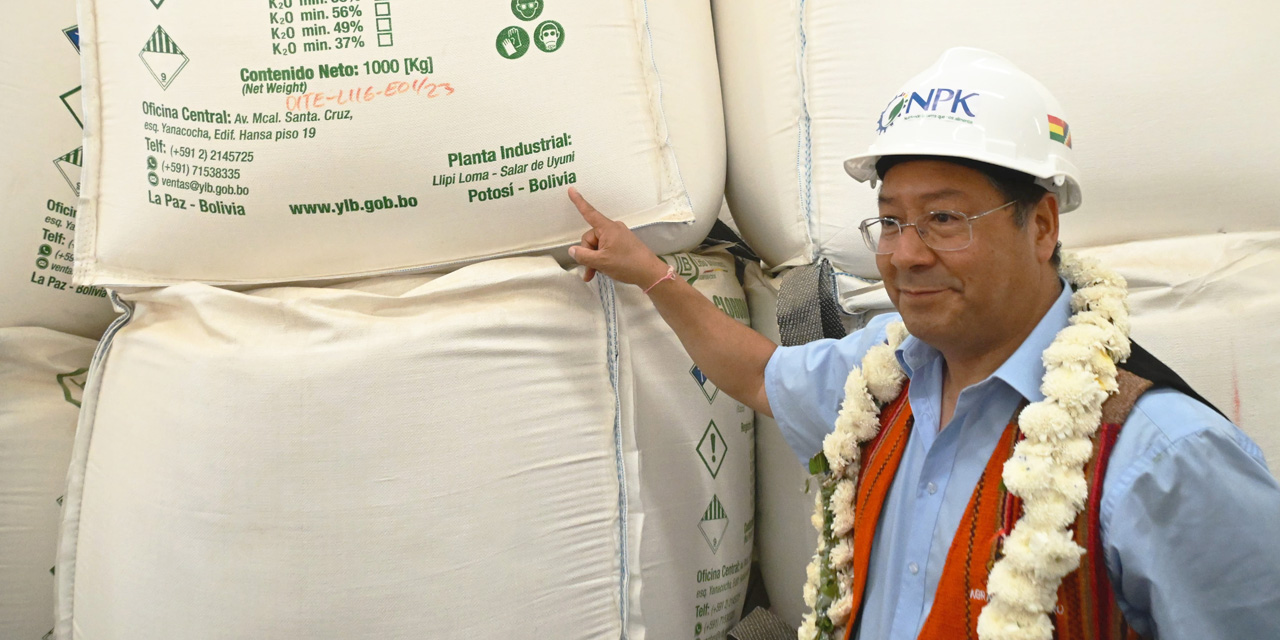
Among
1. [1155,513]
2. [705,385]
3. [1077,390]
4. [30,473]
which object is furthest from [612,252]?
[30,473]

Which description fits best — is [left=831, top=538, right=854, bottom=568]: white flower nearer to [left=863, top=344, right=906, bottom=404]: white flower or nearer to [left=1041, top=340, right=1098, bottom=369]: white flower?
[left=863, top=344, right=906, bottom=404]: white flower

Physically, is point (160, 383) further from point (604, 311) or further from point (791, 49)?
point (791, 49)

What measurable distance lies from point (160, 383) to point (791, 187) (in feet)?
3.28

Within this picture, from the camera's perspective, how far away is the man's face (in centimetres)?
97

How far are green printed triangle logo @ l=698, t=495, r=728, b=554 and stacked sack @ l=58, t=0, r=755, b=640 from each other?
0.16 meters

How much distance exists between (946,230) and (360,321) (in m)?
0.77

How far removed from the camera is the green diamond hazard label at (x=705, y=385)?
145cm

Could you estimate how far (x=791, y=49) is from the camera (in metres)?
1.48

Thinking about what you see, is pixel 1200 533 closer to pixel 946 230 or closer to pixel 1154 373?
pixel 1154 373

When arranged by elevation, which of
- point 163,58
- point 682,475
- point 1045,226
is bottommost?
point 682,475

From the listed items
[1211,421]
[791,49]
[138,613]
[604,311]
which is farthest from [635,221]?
[138,613]

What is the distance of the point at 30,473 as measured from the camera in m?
1.39

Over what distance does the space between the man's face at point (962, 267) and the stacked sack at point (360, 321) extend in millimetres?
409

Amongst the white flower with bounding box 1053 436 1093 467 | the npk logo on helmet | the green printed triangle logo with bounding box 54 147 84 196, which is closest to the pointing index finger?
the npk logo on helmet
